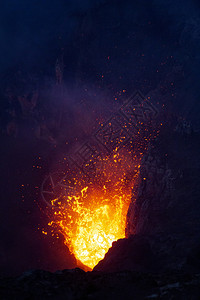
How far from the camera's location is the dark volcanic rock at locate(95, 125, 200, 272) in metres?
8.02

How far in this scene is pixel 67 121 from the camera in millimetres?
22219

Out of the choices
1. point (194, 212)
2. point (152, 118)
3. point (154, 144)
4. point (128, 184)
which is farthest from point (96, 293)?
point (152, 118)

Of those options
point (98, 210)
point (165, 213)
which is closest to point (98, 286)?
point (165, 213)

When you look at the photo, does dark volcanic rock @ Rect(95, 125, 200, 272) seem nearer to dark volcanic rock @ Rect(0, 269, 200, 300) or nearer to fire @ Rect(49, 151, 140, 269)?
dark volcanic rock @ Rect(0, 269, 200, 300)

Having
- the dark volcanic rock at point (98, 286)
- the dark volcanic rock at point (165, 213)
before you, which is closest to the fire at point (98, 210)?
the dark volcanic rock at point (165, 213)

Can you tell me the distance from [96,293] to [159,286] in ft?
4.34

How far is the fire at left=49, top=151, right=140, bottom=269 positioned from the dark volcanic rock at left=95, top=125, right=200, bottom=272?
367 cm

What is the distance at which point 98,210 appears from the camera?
18.4 m

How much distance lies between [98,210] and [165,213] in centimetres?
866

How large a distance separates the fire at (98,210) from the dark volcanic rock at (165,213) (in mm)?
3671

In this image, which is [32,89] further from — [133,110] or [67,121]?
[133,110]

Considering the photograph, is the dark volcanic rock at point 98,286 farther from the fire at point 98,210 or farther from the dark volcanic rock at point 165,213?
the fire at point 98,210

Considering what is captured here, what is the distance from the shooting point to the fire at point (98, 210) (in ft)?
55.6

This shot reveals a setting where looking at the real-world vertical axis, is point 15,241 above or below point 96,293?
above
